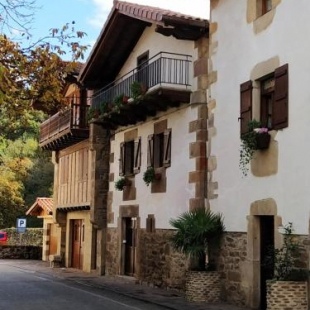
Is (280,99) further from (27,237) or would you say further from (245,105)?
(27,237)

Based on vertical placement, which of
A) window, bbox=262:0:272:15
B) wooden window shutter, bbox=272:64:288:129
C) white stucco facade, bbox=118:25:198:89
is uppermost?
white stucco facade, bbox=118:25:198:89

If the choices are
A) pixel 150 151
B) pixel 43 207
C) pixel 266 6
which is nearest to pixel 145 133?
pixel 150 151

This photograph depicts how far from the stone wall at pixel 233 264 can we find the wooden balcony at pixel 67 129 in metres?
10.9

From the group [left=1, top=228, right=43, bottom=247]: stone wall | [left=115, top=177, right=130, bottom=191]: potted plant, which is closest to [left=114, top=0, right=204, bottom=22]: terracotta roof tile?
[left=115, top=177, right=130, bottom=191]: potted plant

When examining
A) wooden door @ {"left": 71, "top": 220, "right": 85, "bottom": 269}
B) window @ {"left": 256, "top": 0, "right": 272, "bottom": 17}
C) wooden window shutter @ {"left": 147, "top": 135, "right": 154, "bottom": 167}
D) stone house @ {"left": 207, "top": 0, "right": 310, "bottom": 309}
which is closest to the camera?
stone house @ {"left": 207, "top": 0, "right": 310, "bottom": 309}

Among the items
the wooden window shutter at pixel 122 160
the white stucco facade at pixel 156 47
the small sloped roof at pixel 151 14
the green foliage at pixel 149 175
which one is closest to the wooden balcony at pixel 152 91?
the white stucco facade at pixel 156 47

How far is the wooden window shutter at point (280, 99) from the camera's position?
1263cm

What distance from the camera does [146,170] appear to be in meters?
19.5

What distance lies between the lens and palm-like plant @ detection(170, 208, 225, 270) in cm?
1481

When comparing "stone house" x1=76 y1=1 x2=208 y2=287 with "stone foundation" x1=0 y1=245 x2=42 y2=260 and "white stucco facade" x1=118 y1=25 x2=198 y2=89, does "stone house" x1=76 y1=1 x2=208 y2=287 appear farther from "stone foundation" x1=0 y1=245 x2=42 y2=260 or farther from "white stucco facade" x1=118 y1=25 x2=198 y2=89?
"stone foundation" x1=0 y1=245 x2=42 y2=260

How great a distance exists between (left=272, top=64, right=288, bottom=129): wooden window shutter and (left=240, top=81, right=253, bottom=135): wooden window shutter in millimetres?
1021

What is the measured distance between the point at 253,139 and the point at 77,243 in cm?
Answer: 1651

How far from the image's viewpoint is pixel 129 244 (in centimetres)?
2170

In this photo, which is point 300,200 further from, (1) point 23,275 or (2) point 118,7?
(1) point 23,275
